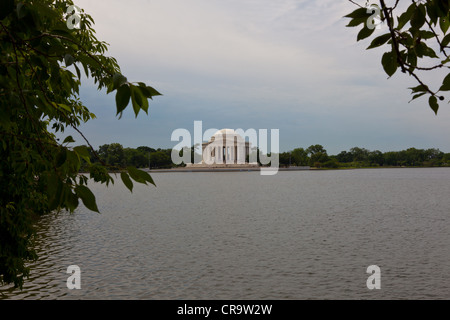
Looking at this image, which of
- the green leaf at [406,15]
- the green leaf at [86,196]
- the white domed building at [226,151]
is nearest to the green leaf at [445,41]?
the green leaf at [406,15]

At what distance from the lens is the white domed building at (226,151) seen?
564ft

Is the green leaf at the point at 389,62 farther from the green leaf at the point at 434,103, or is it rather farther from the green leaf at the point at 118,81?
the green leaf at the point at 118,81

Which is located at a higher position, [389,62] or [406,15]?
[406,15]

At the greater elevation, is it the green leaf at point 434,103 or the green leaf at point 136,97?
the green leaf at point 434,103

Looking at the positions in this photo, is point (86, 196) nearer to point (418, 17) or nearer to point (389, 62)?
point (389, 62)

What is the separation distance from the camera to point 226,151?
563 feet

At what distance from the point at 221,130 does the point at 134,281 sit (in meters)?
174

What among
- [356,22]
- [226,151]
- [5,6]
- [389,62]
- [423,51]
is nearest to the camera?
[5,6]

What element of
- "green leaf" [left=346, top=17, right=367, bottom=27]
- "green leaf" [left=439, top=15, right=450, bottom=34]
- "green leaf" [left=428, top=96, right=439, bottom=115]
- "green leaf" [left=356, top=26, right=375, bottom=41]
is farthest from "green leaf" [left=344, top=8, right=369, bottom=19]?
"green leaf" [left=439, top=15, right=450, bottom=34]

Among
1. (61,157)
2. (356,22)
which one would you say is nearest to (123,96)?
(61,157)
